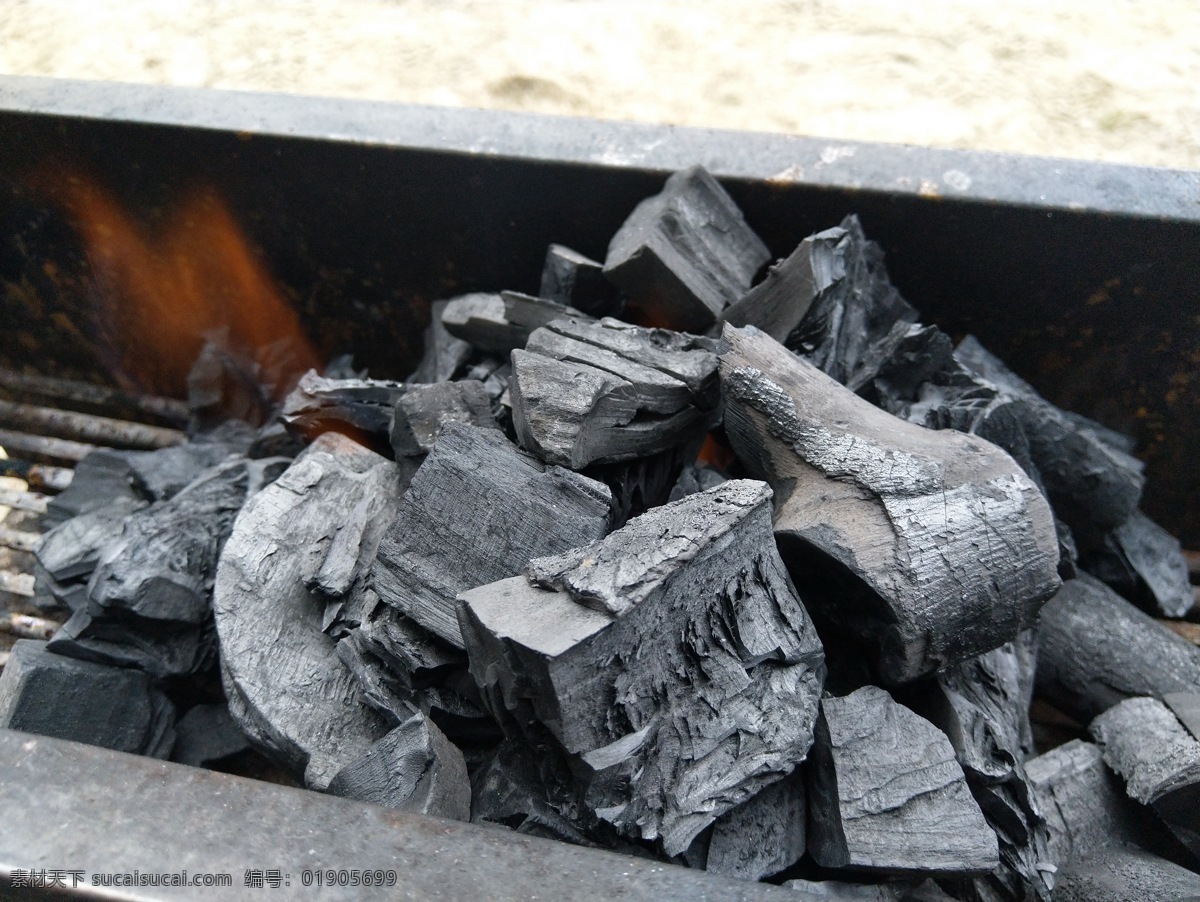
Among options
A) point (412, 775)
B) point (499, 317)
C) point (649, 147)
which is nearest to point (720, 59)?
point (649, 147)

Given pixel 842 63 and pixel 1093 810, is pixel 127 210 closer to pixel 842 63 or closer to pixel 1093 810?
→ pixel 842 63

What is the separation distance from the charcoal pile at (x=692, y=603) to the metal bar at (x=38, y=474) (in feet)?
1.09

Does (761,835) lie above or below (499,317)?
below

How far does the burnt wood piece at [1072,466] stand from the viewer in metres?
1.64

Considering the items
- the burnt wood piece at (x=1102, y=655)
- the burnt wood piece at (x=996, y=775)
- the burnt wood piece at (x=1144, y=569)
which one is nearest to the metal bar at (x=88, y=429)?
the burnt wood piece at (x=996, y=775)

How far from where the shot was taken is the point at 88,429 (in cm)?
218

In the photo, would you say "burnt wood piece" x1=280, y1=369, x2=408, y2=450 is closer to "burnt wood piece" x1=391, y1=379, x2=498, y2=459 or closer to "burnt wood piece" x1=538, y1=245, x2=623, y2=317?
"burnt wood piece" x1=391, y1=379, x2=498, y2=459

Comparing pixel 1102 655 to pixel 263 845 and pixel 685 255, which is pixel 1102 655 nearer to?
pixel 685 255

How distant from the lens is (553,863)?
0.94m

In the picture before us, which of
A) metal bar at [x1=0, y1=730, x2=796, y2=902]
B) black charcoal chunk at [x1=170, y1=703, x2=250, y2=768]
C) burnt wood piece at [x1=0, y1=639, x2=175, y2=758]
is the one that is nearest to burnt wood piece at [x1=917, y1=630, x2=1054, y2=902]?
metal bar at [x1=0, y1=730, x2=796, y2=902]

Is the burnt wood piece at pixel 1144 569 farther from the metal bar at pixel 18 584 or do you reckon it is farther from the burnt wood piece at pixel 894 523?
the metal bar at pixel 18 584

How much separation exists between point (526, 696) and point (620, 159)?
118 cm

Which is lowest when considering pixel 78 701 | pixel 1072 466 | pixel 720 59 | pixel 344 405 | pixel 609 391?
pixel 78 701

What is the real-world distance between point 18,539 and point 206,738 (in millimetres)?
753
